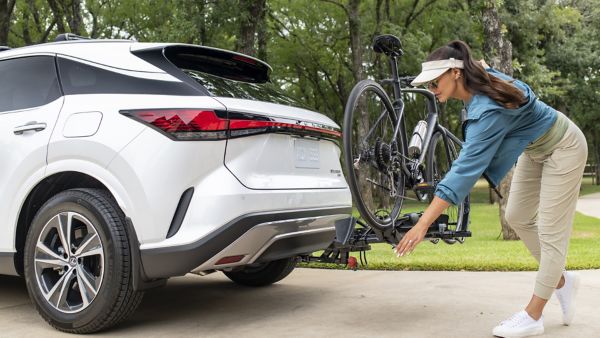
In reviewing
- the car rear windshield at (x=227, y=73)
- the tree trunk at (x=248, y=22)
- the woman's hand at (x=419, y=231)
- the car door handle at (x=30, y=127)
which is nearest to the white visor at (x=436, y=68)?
the woman's hand at (x=419, y=231)

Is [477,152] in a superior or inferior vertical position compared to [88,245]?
superior

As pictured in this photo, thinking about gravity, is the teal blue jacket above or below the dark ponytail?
below

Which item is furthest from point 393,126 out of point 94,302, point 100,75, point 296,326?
point 94,302

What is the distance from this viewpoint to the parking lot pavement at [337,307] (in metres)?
4.05

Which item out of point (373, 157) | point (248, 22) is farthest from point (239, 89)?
point (248, 22)

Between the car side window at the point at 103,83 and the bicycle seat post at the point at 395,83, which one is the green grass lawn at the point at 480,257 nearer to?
the bicycle seat post at the point at 395,83

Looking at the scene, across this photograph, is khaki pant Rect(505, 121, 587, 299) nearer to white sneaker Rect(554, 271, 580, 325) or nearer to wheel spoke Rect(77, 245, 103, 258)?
white sneaker Rect(554, 271, 580, 325)

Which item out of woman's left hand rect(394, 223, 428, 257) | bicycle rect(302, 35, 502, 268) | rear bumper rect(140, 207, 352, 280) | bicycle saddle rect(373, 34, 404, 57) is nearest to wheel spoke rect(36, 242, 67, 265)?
rear bumper rect(140, 207, 352, 280)

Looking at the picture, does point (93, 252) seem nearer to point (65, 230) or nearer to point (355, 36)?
point (65, 230)

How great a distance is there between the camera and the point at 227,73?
15.2 feet

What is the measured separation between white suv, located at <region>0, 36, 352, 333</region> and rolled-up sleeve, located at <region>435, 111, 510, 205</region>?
42.4 inches

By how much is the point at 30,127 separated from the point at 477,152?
2.82 m

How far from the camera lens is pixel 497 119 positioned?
11.8 feet

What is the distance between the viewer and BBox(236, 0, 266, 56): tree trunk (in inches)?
479
